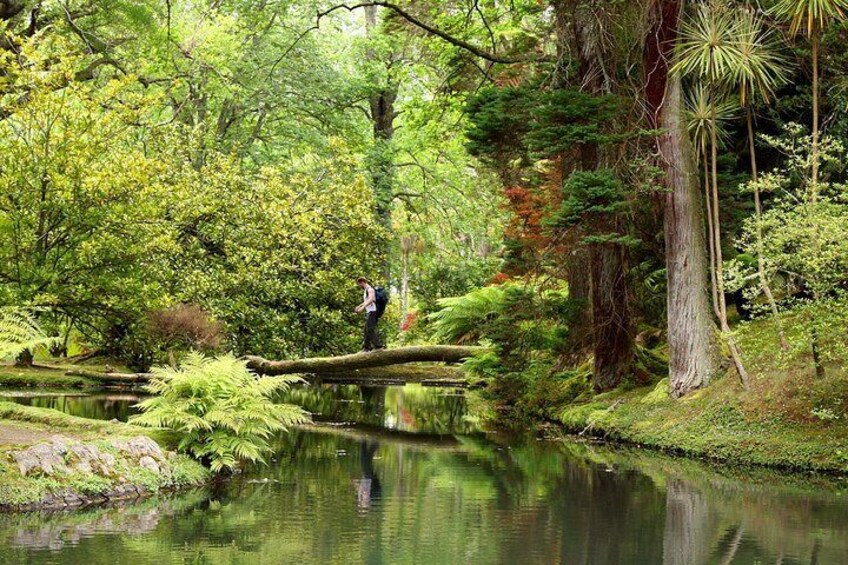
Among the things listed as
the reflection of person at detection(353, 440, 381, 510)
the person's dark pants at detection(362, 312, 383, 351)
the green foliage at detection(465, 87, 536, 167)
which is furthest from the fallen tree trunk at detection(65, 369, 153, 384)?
the green foliage at detection(465, 87, 536, 167)

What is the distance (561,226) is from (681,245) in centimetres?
186

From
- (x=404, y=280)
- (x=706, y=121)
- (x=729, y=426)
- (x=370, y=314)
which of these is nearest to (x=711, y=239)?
(x=706, y=121)

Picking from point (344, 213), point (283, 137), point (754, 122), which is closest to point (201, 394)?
point (754, 122)

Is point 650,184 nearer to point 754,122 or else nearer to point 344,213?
point 754,122

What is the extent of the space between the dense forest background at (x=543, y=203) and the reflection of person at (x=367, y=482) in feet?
14.9

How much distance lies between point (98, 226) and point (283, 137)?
17058mm

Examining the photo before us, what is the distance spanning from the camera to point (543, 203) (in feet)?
74.7

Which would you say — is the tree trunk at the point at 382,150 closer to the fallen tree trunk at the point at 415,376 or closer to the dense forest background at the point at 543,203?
the fallen tree trunk at the point at 415,376

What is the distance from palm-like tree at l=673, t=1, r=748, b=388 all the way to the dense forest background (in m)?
0.06

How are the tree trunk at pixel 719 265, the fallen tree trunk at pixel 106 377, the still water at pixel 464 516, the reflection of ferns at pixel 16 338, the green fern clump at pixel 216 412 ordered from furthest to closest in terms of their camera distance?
the fallen tree trunk at pixel 106 377
the tree trunk at pixel 719 265
the green fern clump at pixel 216 412
the reflection of ferns at pixel 16 338
the still water at pixel 464 516

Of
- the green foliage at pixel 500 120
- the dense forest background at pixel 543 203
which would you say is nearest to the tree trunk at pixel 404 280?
the dense forest background at pixel 543 203

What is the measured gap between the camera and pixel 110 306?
56.6ft

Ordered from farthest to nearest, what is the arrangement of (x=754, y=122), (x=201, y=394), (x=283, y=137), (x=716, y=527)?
(x=283, y=137), (x=754, y=122), (x=201, y=394), (x=716, y=527)

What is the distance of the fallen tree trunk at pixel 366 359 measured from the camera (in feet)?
69.8
